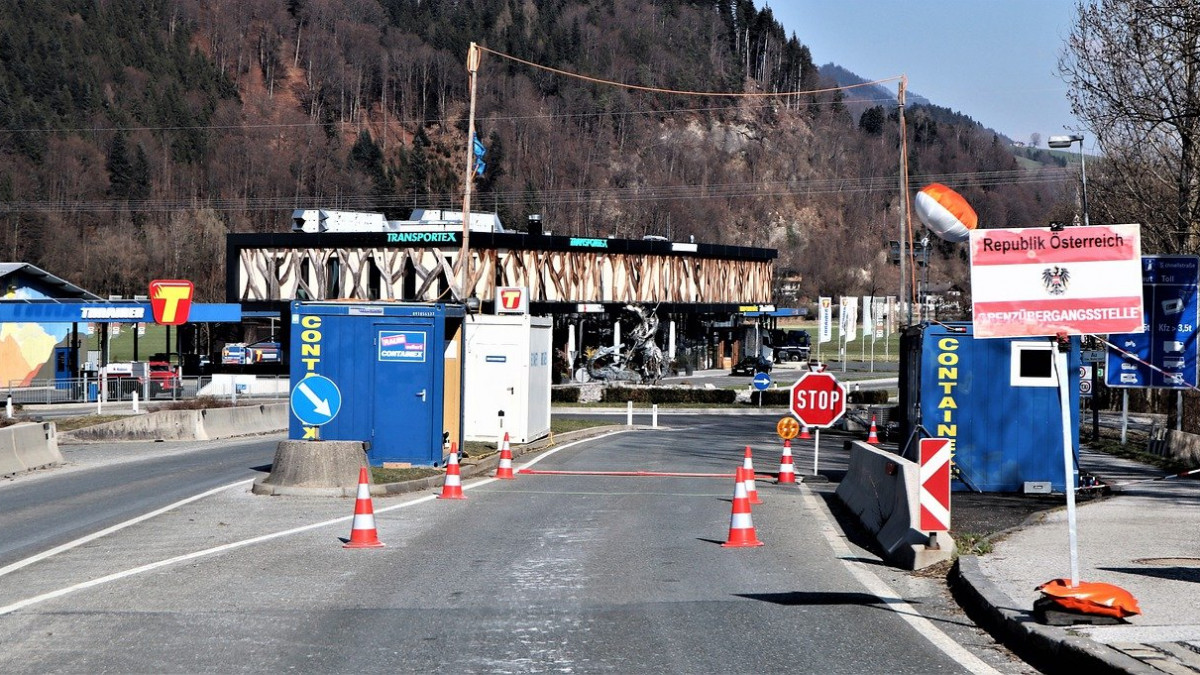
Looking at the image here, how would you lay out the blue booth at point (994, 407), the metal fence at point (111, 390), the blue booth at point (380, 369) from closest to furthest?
the blue booth at point (994, 407)
the blue booth at point (380, 369)
the metal fence at point (111, 390)

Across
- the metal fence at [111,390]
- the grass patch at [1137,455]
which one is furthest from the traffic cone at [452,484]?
the metal fence at [111,390]

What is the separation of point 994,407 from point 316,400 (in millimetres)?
9534

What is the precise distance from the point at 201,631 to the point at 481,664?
2216mm

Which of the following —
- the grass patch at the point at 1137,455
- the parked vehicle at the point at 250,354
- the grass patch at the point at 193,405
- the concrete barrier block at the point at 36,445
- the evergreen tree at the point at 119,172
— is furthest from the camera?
the evergreen tree at the point at 119,172

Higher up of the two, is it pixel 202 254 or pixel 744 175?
pixel 744 175

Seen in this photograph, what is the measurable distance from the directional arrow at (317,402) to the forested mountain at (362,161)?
3755 inches

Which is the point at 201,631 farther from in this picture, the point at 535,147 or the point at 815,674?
the point at 535,147

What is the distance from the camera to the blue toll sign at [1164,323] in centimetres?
2125

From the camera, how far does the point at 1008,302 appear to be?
9.82 metres

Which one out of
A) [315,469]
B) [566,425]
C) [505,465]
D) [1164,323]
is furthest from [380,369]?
[566,425]

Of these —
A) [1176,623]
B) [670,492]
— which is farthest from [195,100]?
[1176,623]

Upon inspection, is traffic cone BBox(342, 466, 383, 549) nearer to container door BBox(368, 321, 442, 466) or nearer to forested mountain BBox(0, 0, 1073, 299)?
container door BBox(368, 321, 442, 466)

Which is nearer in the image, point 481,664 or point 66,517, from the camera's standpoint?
point 481,664

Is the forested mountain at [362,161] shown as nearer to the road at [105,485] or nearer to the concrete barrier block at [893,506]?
the road at [105,485]
